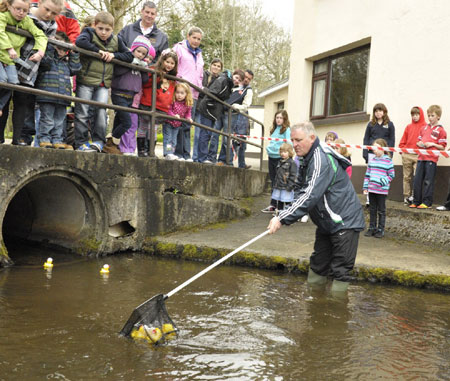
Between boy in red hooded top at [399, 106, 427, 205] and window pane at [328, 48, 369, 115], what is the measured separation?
2.37 m

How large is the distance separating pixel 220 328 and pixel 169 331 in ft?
1.58

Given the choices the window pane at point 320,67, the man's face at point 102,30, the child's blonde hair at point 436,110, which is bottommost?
the child's blonde hair at point 436,110

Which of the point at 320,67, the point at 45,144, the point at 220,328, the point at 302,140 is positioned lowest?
the point at 220,328

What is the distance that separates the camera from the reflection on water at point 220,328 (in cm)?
318

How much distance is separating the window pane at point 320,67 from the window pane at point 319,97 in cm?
25

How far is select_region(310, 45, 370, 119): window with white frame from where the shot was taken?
11.2m

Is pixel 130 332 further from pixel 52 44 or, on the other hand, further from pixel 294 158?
pixel 294 158

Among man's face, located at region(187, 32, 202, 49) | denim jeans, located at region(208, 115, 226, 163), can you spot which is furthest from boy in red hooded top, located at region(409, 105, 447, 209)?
man's face, located at region(187, 32, 202, 49)

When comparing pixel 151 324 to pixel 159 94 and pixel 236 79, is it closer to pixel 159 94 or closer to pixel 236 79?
pixel 159 94

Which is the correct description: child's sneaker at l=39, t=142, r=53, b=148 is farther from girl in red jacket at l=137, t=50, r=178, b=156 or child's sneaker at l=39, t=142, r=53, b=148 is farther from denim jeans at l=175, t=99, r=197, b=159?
denim jeans at l=175, t=99, r=197, b=159

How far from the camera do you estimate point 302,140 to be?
472 cm

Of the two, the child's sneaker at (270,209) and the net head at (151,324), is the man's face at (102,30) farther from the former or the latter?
the child's sneaker at (270,209)

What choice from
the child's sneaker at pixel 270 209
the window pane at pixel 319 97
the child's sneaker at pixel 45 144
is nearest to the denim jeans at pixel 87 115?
the child's sneaker at pixel 45 144

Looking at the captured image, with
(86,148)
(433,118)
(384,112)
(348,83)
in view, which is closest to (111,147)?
(86,148)
